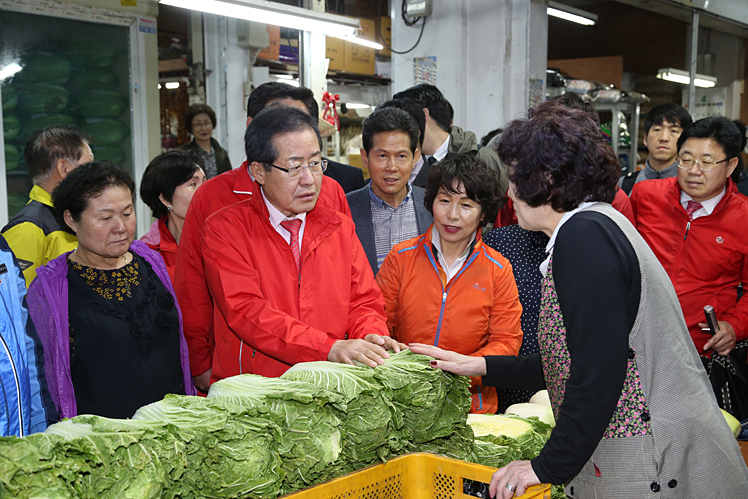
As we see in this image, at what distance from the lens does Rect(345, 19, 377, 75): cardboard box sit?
7879 millimetres

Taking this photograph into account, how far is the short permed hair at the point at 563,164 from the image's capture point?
170cm

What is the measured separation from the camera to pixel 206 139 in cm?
610

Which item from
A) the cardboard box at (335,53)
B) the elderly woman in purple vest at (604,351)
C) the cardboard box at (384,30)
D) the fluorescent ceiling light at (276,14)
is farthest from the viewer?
the cardboard box at (384,30)

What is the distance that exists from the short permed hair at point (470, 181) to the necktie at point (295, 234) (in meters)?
0.82

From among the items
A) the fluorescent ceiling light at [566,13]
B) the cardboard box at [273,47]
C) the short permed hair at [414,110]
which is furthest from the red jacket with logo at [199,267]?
the fluorescent ceiling light at [566,13]

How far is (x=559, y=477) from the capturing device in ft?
5.46

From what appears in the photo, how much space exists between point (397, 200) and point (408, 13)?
155 inches

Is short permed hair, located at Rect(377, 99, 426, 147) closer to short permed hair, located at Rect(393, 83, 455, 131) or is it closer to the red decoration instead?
short permed hair, located at Rect(393, 83, 455, 131)

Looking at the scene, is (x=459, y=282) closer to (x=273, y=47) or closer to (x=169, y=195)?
(x=169, y=195)

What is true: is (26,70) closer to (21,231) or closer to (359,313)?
(21,231)

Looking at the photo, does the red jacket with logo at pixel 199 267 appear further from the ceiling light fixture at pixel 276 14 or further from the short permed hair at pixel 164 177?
the ceiling light fixture at pixel 276 14

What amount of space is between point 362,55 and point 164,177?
506 centimetres

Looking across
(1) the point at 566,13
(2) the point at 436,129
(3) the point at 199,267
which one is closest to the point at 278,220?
(3) the point at 199,267

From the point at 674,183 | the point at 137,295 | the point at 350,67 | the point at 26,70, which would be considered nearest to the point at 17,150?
the point at 26,70
